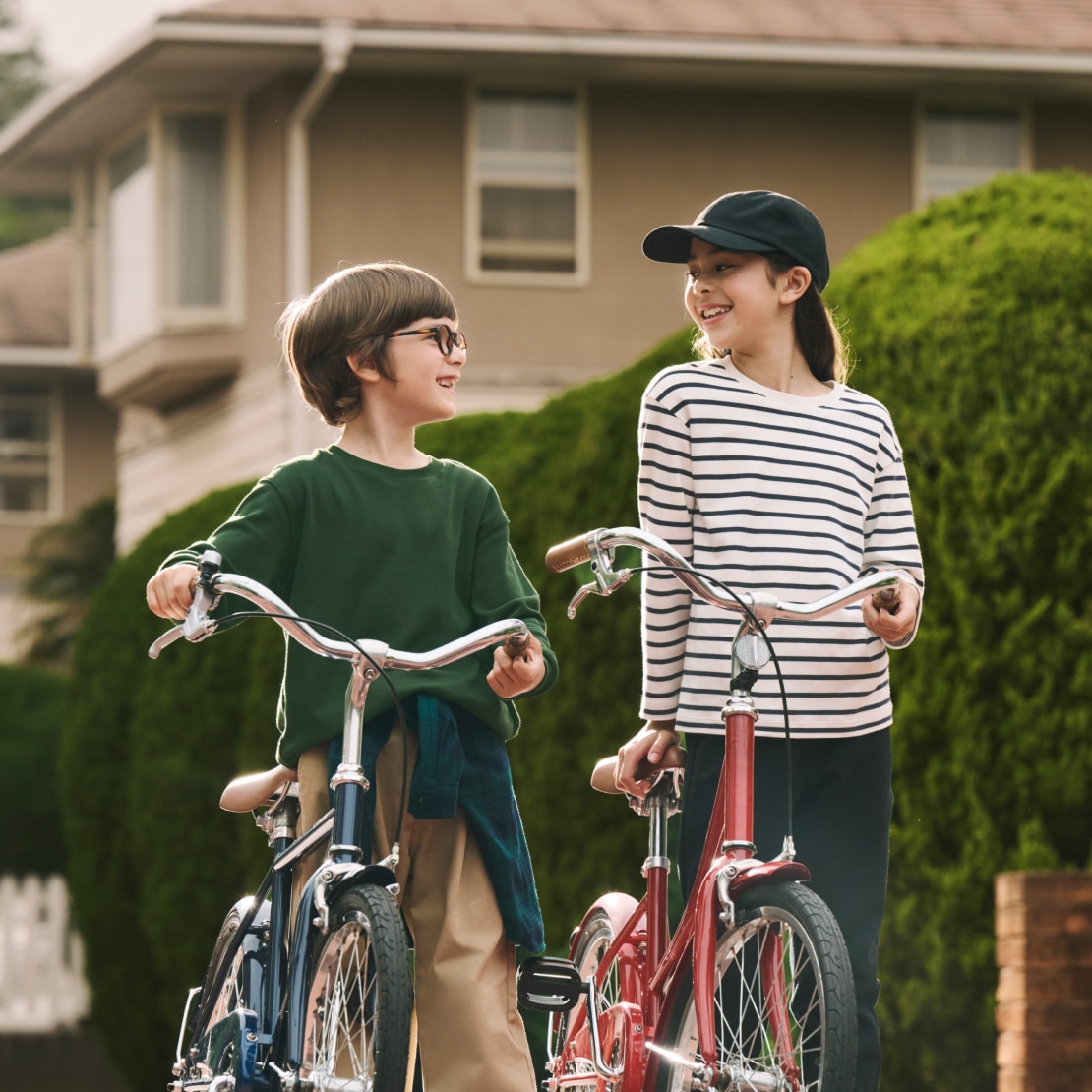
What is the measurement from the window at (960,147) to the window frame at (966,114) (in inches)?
0.5

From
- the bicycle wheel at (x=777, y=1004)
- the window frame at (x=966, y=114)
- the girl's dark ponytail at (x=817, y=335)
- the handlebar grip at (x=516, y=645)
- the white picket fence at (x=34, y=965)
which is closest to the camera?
the bicycle wheel at (x=777, y=1004)

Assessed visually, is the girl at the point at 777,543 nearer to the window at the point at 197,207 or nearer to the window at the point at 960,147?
the window at the point at 960,147

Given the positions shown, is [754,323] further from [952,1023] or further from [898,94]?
[898,94]

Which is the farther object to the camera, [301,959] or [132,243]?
[132,243]

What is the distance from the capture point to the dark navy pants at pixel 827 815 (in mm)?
3912

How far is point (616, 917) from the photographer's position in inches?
174

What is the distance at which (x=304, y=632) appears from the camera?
11.8 feet

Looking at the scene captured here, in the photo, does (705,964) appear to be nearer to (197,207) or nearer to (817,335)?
(817,335)

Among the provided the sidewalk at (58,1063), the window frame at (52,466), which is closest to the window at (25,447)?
the window frame at (52,466)

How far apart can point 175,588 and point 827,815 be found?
1248 mm

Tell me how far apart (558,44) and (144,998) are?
8.17 m

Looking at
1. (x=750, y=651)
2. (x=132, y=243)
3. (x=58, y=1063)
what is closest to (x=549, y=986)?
(x=750, y=651)

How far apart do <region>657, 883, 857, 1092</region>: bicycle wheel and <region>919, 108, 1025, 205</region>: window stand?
581 inches

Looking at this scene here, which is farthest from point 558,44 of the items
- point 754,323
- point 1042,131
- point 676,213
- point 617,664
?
point 754,323
